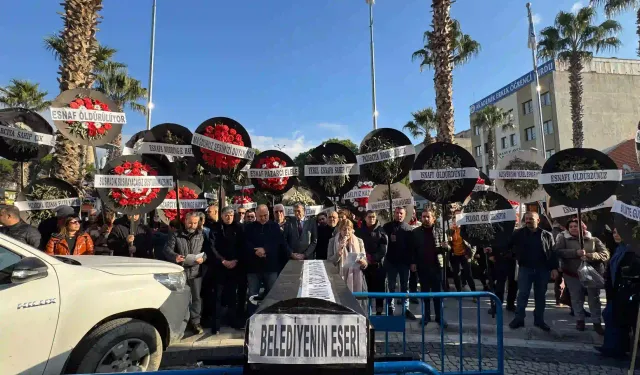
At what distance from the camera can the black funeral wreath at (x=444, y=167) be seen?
22.4 ft

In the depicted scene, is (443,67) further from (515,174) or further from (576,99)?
(576,99)

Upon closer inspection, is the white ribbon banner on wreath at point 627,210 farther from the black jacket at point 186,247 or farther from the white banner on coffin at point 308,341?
the black jacket at point 186,247

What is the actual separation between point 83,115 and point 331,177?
182 inches

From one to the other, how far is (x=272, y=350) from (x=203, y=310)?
508 cm

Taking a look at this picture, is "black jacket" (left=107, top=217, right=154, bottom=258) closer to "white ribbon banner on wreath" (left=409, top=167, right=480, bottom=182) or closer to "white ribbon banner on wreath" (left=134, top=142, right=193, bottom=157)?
"white ribbon banner on wreath" (left=134, top=142, right=193, bottom=157)

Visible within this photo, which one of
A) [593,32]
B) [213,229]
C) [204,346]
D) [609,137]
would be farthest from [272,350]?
[609,137]

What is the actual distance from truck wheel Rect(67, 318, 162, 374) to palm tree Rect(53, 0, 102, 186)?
25.3 ft

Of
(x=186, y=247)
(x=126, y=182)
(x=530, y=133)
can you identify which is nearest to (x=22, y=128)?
(x=126, y=182)

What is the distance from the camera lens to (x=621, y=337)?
495 cm

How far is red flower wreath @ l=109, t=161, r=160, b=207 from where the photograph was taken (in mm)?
6527

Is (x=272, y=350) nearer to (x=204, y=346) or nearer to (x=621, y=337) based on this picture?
(x=204, y=346)

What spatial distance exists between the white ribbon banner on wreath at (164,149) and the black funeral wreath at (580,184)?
6330 mm

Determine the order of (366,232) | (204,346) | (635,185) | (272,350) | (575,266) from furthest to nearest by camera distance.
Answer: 1. (366,232)
2. (575,266)
3. (204,346)
4. (635,185)
5. (272,350)

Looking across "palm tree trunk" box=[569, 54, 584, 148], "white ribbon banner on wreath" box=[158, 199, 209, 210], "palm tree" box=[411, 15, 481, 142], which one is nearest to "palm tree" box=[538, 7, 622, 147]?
"palm tree trunk" box=[569, 54, 584, 148]
